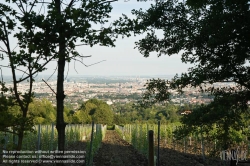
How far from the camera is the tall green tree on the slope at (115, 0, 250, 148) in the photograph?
627cm

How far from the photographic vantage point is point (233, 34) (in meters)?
6.27

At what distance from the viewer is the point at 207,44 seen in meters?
6.63

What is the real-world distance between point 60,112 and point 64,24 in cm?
126

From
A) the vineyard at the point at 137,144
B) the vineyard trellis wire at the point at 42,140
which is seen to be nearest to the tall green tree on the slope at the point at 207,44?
the vineyard at the point at 137,144

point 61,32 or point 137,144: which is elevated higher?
point 61,32

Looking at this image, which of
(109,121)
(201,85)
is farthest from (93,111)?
(201,85)

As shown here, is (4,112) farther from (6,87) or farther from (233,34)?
(233,34)

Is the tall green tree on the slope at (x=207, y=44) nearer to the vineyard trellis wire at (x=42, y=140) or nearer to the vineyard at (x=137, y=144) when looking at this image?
the vineyard at (x=137, y=144)

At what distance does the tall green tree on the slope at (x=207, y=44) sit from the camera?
20.6ft

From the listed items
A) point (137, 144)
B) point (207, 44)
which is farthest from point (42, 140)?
point (207, 44)

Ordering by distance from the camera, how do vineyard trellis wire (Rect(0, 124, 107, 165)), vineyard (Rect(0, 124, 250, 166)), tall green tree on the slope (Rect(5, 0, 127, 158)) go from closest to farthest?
tall green tree on the slope (Rect(5, 0, 127, 158))
vineyard (Rect(0, 124, 250, 166))
vineyard trellis wire (Rect(0, 124, 107, 165))

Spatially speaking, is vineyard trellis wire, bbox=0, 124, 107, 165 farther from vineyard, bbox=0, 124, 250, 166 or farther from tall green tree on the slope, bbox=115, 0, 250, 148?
tall green tree on the slope, bbox=115, 0, 250, 148

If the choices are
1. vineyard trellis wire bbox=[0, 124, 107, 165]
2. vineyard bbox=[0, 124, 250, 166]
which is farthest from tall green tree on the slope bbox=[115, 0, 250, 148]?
vineyard trellis wire bbox=[0, 124, 107, 165]

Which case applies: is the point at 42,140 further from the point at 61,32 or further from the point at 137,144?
the point at 61,32
